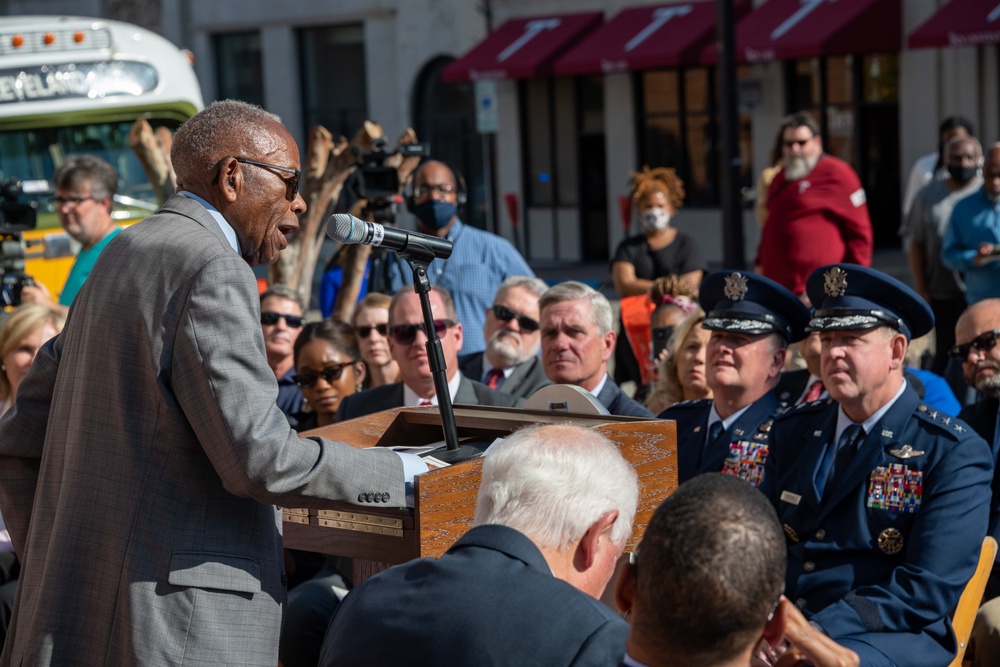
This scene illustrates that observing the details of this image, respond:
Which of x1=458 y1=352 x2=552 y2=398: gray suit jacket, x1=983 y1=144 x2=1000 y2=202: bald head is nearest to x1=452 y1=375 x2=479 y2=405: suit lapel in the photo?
x1=458 y1=352 x2=552 y2=398: gray suit jacket

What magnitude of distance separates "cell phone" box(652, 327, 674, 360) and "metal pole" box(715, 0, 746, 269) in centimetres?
521

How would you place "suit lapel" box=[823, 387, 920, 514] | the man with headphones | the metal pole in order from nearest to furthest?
"suit lapel" box=[823, 387, 920, 514] → the man with headphones → the metal pole

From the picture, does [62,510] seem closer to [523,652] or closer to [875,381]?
[523,652]

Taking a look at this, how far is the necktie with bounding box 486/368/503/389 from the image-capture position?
6129 millimetres

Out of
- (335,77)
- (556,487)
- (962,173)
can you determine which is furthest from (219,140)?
(335,77)

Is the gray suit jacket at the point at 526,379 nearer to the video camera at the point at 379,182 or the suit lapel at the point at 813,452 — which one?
the suit lapel at the point at 813,452

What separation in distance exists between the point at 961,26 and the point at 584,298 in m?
12.3

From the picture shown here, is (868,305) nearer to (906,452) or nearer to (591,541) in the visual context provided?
(906,452)

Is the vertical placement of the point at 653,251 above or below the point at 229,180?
below

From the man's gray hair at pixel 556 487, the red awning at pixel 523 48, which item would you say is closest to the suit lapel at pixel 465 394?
the man's gray hair at pixel 556 487

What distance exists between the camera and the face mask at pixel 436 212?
296 inches

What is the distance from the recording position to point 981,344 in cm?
480

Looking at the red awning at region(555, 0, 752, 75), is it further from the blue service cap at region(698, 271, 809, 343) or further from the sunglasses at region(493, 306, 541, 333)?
the blue service cap at region(698, 271, 809, 343)

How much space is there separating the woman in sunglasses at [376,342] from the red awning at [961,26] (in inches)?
450
